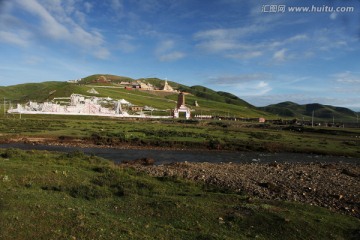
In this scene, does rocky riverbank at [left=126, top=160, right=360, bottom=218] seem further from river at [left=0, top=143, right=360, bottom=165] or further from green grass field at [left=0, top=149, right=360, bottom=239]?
river at [left=0, top=143, right=360, bottom=165]

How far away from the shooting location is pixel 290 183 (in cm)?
2556

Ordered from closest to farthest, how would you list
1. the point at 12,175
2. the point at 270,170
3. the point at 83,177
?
the point at 12,175, the point at 83,177, the point at 270,170

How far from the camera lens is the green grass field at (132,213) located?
440 inches

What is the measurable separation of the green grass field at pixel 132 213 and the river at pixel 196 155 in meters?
21.0

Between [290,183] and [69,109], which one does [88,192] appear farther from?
[69,109]

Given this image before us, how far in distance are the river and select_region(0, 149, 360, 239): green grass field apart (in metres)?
21.0

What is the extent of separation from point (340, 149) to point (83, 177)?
47289 mm

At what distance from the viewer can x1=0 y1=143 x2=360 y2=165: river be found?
140 ft

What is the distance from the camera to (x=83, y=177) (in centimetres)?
2100

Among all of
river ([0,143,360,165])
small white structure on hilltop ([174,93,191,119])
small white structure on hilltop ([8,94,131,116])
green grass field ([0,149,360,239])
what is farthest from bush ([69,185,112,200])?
small white structure on hilltop ([174,93,191,119])

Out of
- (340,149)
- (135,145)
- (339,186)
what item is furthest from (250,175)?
(340,149)

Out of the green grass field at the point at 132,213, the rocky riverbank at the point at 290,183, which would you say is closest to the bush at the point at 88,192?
the green grass field at the point at 132,213

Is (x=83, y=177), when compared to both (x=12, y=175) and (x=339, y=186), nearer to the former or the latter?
(x=12, y=175)

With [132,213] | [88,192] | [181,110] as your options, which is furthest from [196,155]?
[181,110]
